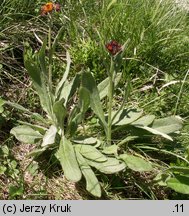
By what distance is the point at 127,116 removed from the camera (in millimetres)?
2291

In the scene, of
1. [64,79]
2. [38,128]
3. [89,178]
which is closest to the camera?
[89,178]

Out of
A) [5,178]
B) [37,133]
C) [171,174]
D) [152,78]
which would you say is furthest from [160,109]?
[5,178]

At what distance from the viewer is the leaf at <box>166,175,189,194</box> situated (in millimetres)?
Answer: 2094

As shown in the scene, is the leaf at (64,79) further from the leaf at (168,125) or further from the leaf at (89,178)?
the leaf at (168,125)

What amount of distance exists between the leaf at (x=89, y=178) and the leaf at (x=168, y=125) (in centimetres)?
40

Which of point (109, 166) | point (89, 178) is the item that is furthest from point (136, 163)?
point (89, 178)

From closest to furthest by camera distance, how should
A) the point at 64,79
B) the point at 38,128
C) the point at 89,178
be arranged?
the point at 89,178
the point at 38,128
the point at 64,79

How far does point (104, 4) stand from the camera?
294 cm

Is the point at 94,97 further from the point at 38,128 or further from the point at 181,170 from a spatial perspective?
the point at 181,170

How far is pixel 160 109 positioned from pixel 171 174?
0.52 metres

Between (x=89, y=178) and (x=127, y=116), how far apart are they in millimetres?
387

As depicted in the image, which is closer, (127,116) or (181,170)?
(181,170)

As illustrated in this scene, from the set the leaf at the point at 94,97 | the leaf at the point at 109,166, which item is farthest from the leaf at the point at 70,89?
the leaf at the point at 109,166

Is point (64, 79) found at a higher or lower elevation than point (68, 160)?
higher
